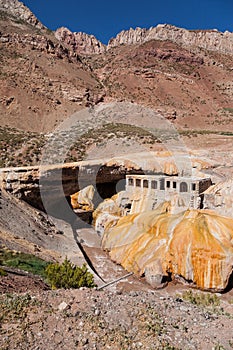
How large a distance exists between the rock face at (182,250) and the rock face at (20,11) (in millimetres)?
70199

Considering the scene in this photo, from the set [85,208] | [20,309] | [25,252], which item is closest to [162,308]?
[20,309]

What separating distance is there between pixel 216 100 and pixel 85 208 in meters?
55.3

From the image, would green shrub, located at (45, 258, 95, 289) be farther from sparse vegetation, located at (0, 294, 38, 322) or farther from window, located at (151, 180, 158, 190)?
window, located at (151, 180, 158, 190)

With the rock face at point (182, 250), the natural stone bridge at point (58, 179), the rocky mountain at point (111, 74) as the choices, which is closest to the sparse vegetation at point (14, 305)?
the rock face at point (182, 250)

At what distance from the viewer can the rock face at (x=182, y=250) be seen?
13.9m

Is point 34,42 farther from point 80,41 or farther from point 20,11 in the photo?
point 80,41

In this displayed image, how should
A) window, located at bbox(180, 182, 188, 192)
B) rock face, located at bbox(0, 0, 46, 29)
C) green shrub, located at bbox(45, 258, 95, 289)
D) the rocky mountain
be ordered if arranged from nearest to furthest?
green shrub, located at bbox(45, 258, 95, 289)
window, located at bbox(180, 182, 188, 192)
the rocky mountain
rock face, located at bbox(0, 0, 46, 29)

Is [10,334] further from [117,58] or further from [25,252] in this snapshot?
[117,58]

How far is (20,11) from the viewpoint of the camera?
72.4m

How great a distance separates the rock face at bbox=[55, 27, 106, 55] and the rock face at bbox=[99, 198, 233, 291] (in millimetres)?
89425

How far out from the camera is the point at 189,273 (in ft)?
47.0

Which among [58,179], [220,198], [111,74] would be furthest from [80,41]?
[220,198]

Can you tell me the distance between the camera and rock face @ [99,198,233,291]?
13859 millimetres

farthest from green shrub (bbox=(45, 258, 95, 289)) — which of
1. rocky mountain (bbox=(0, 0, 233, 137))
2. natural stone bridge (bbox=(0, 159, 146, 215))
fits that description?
rocky mountain (bbox=(0, 0, 233, 137))
